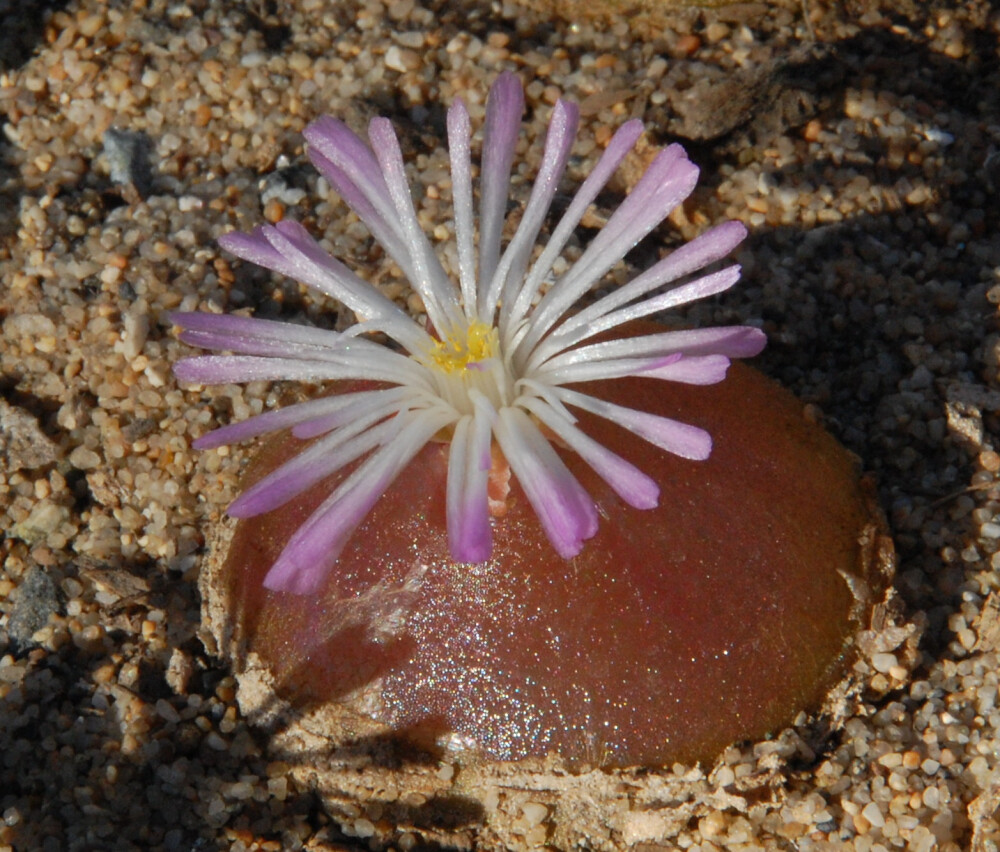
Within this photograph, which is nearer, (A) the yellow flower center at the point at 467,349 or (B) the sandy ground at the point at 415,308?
(A) the yellow flower center at the point at 467,349

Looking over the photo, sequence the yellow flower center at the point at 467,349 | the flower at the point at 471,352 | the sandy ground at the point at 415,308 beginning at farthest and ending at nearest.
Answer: the sandy ground at the point at 415,308
the yellow flower center at the point at 467,349
the flower at the point at 471,352

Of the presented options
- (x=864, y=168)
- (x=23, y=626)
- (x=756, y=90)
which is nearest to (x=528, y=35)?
(x=756, y=90)

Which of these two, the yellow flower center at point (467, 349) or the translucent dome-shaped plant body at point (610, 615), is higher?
the yellow flower center at point (467, 349)

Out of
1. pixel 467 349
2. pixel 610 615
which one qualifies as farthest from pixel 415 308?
pixel 610 615

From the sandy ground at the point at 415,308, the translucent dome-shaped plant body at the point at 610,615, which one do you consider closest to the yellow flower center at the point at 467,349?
the translucent dome-shaped plant body at the point at 610,615

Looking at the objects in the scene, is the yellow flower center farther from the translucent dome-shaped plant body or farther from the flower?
the translucent dome-shaped plant body

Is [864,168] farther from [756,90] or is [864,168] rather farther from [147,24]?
[147,24]

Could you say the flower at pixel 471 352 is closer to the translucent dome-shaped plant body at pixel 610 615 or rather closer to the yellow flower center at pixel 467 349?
the yellow flower center at pixel 467 349
